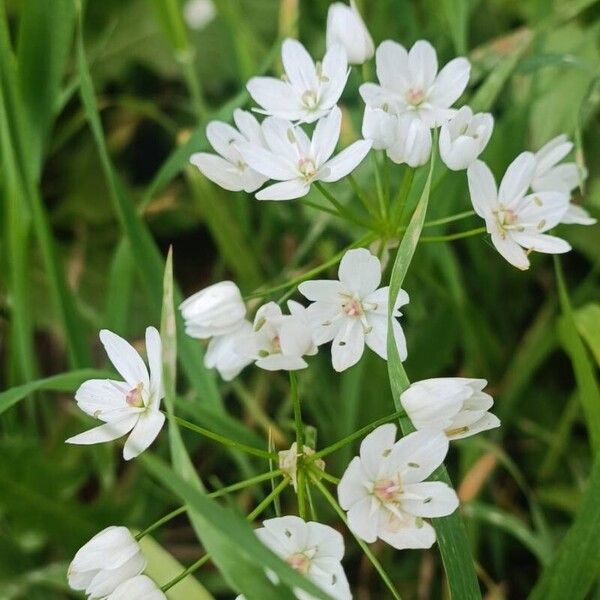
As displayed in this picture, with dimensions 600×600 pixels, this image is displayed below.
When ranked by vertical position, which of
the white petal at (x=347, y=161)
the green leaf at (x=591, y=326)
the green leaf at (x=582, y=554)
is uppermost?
the white petal at (x=347, y=161)

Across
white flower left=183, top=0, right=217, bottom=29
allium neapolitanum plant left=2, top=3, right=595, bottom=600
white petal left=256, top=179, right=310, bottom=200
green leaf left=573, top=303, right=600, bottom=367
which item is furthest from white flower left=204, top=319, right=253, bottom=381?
white flower left=183, top=0, right=217, bottom=29

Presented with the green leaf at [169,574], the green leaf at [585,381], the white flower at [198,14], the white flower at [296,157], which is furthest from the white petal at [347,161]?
the white flower at [198,14]

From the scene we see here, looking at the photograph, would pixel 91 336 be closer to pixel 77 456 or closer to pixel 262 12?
pixel 77 456

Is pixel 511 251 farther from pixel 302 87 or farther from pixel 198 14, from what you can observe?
pixel 198 14

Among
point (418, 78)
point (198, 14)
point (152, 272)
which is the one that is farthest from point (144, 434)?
point (198, 14)

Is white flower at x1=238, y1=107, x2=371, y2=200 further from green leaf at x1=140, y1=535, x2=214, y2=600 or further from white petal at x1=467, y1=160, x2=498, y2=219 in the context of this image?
green leaf at x1=140, y1=535, x2=214, y2=600

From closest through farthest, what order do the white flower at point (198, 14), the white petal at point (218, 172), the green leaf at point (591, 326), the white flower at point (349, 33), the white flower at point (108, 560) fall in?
the white flower at point (108, 560)
the white petal at point (218, 172)
the white flower at point (349, 33)
the green leaf at point (591, 326)
the white flower at point (198, 14)

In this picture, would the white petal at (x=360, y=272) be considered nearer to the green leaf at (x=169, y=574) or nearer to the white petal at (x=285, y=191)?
the white petal at (x=285, y=191)
